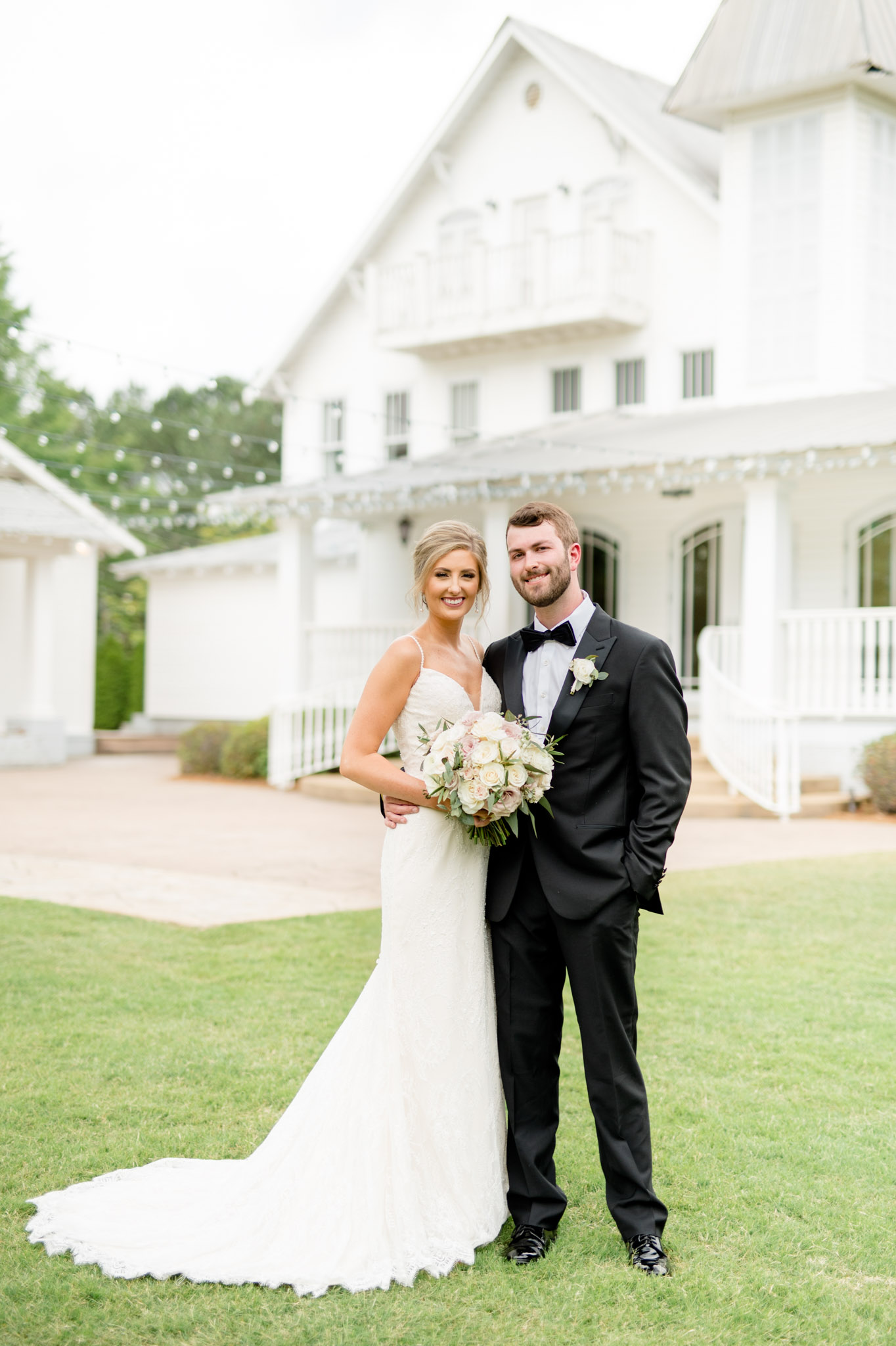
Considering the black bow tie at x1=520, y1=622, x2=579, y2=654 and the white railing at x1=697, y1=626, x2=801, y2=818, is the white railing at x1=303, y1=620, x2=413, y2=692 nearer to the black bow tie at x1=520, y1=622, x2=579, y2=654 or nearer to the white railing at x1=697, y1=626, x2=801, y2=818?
the white railing at x1=697, y1=626, x2=801, y2=818

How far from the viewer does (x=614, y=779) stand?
362 cm

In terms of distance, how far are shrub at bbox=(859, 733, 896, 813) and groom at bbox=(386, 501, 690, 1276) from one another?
11138mm

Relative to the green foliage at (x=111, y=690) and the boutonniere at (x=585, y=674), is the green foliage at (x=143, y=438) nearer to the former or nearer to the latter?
the green foliage at (x=111, y=690)

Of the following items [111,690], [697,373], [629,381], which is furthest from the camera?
[111,690]

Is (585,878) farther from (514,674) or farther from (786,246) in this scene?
(786,246)

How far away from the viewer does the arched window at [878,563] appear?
16844mm

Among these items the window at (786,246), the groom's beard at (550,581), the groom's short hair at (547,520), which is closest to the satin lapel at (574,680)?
the groom's beard at (550,581)

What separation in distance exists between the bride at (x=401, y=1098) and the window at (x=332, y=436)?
19.6m

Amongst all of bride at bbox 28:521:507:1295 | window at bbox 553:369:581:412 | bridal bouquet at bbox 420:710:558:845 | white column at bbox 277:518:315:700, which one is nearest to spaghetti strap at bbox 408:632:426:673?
bride at bbox 28:521:507:1295

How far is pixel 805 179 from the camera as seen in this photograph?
17812 millimetres

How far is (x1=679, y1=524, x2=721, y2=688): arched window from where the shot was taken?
1820 cm

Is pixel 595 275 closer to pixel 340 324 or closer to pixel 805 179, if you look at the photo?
pixel 805 179

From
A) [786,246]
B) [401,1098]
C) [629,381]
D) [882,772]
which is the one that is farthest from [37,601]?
[401,1098]

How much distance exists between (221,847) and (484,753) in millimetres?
8390
